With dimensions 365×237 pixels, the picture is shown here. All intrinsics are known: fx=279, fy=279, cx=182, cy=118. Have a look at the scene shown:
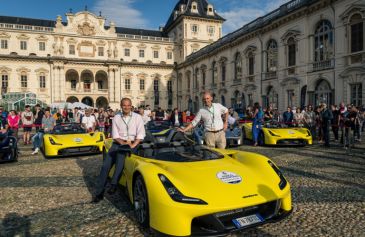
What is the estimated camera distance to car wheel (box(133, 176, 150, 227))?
340 centimetres

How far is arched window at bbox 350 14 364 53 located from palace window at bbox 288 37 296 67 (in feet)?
17.5

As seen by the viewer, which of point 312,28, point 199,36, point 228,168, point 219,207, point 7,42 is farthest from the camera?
point 199,36

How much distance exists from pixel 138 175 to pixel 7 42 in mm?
51305

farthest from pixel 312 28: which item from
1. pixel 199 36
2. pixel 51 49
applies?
pixel 51 49

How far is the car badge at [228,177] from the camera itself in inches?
133

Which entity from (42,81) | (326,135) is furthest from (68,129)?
(42,81)

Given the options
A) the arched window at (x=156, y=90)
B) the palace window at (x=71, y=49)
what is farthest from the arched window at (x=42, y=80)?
the arched window at (x=156, y=90)

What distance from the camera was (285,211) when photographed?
339cm

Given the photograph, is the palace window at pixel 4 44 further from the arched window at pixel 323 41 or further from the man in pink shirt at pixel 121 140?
the man in pink shirt at pixel 121 140

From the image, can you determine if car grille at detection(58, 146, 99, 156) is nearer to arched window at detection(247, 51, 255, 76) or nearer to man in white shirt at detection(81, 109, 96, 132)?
man in white shirt at detection(81, 109, 96, 132)

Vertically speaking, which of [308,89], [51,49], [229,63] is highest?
[51,49]

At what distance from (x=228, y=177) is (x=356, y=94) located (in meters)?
18.3

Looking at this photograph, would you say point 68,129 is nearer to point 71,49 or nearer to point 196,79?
point 196,79

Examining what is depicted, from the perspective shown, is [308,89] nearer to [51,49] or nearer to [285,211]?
[285,211]
